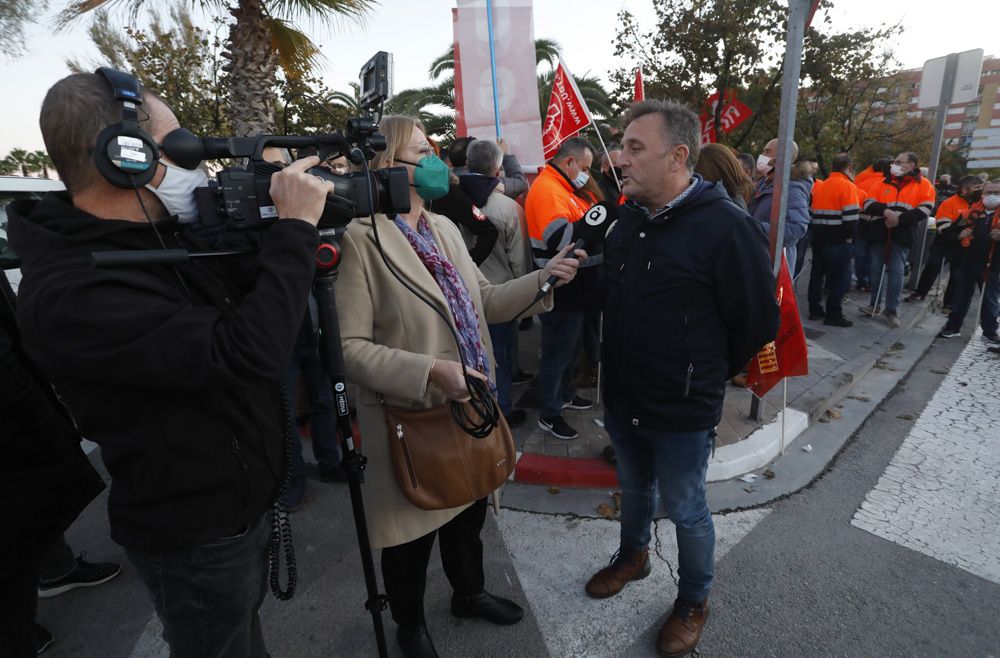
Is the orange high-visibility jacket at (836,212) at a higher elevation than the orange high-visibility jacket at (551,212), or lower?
lower

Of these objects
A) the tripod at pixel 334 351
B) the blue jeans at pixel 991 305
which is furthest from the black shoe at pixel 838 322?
the tripod at pixel 334 351

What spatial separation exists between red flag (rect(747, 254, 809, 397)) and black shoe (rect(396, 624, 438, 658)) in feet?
8.19

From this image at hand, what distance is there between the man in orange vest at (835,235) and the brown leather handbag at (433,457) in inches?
248

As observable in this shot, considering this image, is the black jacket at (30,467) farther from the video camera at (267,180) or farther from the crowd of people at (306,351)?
the video camera at (267,180)

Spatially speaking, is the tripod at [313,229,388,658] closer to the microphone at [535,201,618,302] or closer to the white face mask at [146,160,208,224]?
the white face mask at [146,160,208,224]

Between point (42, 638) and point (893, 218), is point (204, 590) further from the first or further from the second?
point (893, 218)

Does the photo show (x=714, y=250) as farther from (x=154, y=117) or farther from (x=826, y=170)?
(x=826, y=170)

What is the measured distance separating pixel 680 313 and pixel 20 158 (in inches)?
1034

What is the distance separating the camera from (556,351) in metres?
3.88

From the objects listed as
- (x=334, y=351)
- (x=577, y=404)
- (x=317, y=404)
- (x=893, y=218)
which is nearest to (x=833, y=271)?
(x=893, y=218)

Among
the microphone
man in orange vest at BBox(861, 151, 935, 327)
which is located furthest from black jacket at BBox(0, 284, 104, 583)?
man in orange vest at BBox(861, 151, 935, 327)

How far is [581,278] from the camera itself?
12.4ft

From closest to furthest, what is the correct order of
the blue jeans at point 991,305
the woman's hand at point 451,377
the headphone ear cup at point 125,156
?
the headphone ear cup at point 125,156, the woman's hand at point 451,377, the blue jeans at point 991,305

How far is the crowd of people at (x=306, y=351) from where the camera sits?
1129mm
